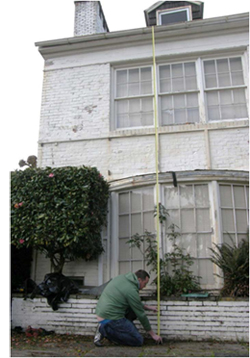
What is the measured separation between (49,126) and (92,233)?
3.13 metres

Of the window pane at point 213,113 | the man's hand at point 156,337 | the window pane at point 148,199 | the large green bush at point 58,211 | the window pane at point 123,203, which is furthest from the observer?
the window pane at point 213,113

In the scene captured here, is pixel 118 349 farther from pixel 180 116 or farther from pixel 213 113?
pixel 213 113

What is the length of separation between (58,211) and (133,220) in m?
1.65

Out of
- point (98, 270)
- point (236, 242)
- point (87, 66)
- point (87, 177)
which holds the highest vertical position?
point (87, 66)

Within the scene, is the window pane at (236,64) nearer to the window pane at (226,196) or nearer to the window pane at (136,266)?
the window pane at (226,196)

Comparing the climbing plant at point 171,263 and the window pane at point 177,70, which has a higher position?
the window pane at point 177,70

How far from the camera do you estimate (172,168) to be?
735cm

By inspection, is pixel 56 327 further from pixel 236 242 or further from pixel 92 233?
pixel 236 242

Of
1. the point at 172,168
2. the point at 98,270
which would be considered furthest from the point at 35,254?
the point at 172,168

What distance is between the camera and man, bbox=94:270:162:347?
5039mm

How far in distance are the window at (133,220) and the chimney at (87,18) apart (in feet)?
16.9

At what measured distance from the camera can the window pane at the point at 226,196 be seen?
6.90 metres

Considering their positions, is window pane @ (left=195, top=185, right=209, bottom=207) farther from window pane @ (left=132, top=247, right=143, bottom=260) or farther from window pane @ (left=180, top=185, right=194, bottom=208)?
window pane @ (left=132, top=247, right=143, bottom=260)

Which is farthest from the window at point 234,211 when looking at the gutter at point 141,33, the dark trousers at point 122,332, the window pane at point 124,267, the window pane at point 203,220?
the gutter at point 141,33
